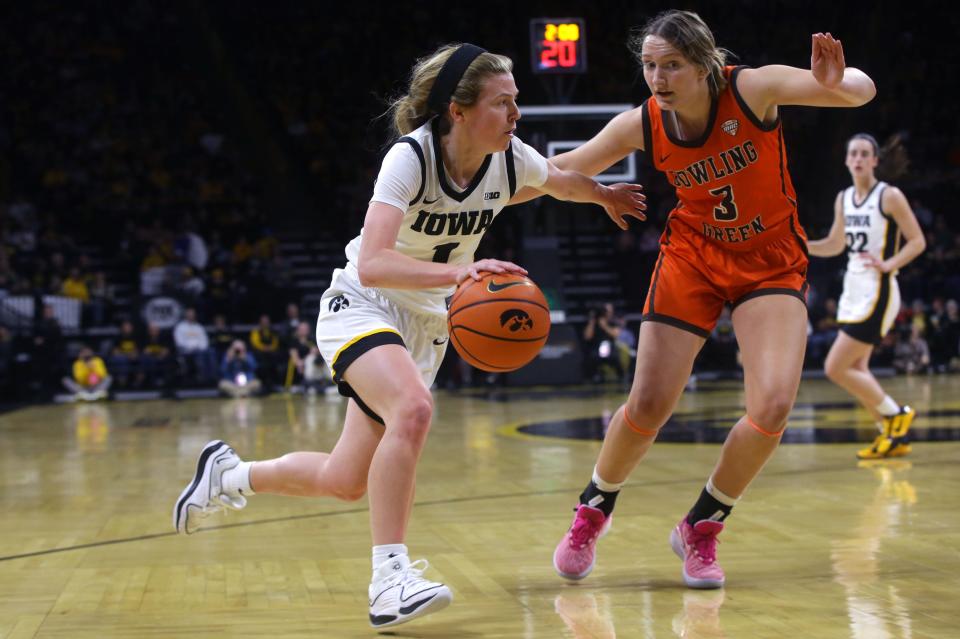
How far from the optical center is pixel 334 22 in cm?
2412

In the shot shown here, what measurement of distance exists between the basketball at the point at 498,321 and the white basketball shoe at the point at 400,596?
25.3 inches

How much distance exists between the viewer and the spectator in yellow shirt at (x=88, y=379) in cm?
1573

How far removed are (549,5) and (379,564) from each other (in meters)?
18.6

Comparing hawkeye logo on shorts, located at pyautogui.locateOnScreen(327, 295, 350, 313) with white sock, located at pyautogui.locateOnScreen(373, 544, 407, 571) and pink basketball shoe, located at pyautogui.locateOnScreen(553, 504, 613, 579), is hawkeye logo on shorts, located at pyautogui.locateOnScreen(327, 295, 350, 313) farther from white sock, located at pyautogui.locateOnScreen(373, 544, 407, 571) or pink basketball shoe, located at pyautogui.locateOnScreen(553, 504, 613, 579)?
pink basketball shoe, located at pyautogui.locateOnScreen(553, 504, 613, 579)

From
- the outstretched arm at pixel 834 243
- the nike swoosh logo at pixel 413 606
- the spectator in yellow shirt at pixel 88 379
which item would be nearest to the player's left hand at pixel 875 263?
the outstretched arm at pixel 834 243

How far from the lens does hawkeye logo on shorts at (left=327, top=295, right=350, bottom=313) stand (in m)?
3.96

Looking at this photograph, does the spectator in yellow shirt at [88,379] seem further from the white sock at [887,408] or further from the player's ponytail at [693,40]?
the player's ponytail at [693,40]

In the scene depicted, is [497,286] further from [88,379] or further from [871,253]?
[88,379]

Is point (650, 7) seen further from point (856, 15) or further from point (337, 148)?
point (337, 148)

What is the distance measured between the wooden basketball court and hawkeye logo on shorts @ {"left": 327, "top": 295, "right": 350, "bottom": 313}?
96 cm

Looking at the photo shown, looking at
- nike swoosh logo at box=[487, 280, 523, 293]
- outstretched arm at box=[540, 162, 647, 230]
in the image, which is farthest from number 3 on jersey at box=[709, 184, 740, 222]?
nike swoosh logo at box=[487, 280, 523, 293]

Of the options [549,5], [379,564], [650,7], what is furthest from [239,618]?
[650,7]

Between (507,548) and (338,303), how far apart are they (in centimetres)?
140

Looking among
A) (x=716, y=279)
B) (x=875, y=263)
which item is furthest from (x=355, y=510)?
(x=875, y=263)
